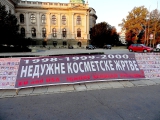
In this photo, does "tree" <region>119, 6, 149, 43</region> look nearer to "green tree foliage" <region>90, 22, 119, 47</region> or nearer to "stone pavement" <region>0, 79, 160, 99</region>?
"green tree foliage" <region>90, 22, 119, 47</region>

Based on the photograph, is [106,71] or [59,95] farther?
[106,71]

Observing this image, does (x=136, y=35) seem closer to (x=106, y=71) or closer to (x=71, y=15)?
(x=71, y=15)

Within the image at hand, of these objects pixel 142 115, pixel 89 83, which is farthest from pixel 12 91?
pixel 142 115

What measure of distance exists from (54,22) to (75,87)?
6381 centimetres

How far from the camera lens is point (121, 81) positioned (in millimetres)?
6531

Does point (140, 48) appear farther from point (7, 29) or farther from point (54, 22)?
point (54, 22)

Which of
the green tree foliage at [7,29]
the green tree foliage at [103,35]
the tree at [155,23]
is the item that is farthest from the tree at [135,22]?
the green tree foliage at [7,29]

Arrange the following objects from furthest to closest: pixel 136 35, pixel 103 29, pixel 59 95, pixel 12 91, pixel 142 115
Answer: pixel 103 29 → pixel 136 35 → pixel 12 91 → pixel 59 95 → pixel 142 115

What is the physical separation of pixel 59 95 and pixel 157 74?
16.2ft

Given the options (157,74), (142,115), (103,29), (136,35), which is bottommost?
(142,115)

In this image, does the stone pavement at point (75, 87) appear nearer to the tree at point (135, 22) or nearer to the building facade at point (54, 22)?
the tree at point (135, 22)

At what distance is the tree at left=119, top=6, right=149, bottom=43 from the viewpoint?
47.8 metres

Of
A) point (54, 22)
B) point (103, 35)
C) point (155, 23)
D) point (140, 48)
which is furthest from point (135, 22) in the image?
point (54, 22)

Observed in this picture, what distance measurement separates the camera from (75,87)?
583 centimetres
